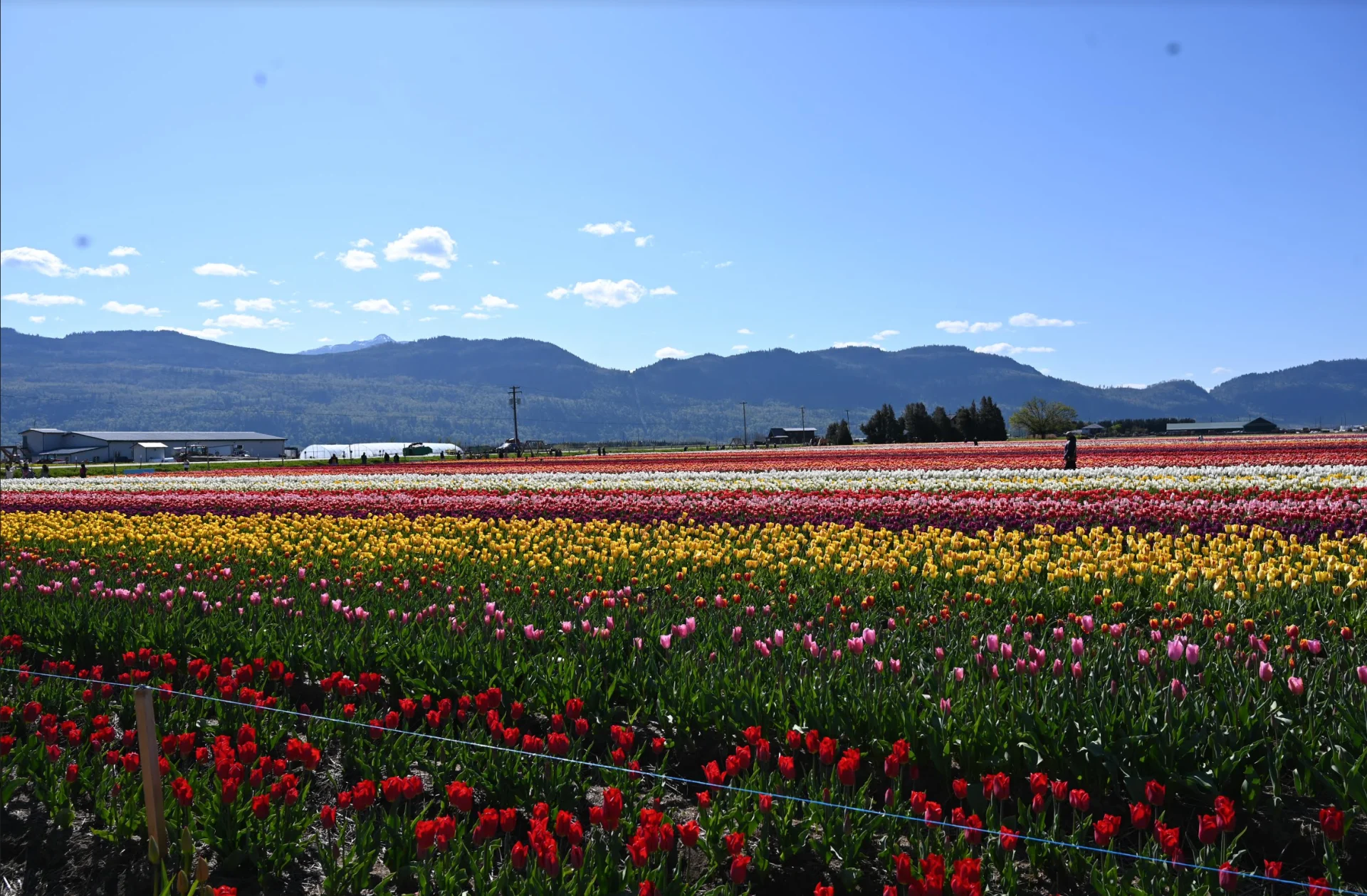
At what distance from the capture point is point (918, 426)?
90.5 metres

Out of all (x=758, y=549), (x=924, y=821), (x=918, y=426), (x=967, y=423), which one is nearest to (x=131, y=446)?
(x=918, y=426)

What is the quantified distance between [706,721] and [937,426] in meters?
88.1

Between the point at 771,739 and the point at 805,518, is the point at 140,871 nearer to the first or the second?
the point at 771,739

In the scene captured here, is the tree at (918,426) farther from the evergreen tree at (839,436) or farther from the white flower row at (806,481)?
the white flower row at (806,481)

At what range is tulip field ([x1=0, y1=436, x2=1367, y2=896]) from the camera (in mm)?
3580

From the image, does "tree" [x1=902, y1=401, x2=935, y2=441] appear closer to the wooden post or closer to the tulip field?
the tulip field

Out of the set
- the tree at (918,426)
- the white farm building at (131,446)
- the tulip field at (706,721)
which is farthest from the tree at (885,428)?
the tulip field at (706,721)

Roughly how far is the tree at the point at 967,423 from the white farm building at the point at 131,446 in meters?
79.9

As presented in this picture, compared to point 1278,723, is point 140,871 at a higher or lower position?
lower

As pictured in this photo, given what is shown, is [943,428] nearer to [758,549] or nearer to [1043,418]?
[1043,418]

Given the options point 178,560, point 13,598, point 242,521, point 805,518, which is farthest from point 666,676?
point 242,521

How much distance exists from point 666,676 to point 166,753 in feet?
8.41

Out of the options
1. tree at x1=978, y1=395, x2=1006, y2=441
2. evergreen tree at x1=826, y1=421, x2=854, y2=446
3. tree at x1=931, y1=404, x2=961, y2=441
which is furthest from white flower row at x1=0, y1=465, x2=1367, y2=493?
evergreen tree at x1=826, y1=421, x2=854, y2=446

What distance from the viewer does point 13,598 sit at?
812cm
